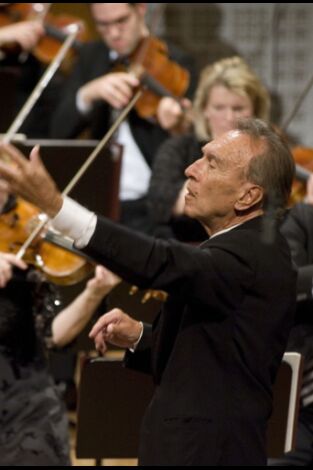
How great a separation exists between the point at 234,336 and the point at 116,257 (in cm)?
26

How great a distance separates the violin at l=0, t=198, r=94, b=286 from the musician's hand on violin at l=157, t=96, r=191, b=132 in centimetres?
93

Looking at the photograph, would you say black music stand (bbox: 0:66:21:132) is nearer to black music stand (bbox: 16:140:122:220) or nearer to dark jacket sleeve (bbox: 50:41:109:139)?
dark jacket sleeve (bbox: 50:41:109:139)

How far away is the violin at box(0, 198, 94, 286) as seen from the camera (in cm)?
242

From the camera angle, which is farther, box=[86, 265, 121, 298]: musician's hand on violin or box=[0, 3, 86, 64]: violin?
box=[0, 3, 86, 64]: violin

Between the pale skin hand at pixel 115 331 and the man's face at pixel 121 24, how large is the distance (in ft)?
5.70

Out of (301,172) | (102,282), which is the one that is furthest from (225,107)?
(102,282)

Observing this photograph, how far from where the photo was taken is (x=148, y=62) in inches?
135

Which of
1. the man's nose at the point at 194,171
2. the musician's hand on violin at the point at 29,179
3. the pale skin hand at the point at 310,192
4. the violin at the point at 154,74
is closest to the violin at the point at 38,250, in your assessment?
the pale skin hand at the point at 310,192

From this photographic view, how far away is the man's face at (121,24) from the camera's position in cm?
339

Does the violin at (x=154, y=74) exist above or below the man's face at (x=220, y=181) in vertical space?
below

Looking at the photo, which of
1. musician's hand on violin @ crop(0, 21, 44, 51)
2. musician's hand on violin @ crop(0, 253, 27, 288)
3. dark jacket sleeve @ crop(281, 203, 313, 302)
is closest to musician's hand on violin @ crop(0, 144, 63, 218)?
musician's hand on violin @ crop(0, 253, 27, 288)

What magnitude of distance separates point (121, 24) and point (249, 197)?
1.86 meters

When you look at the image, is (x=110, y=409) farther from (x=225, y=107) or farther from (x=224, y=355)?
(x=225, y=107)

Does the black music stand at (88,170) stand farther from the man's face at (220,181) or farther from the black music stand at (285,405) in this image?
the man's face at (220,181)
